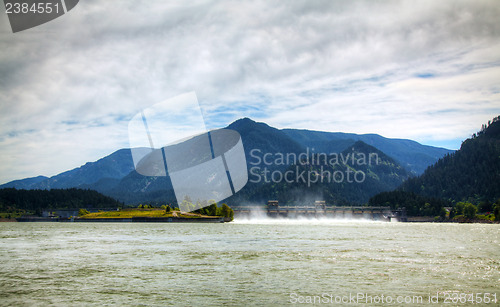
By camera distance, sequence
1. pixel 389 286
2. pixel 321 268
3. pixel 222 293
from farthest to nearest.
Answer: pixel 321 268 → pixel 389 286 → pixel 222 293

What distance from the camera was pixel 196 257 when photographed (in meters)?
64.1

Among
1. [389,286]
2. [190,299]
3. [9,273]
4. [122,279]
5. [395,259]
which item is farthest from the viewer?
[395,259]

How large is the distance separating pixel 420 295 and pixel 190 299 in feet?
63.6

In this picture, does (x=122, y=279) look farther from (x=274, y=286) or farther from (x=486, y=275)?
(x=486, y=275)

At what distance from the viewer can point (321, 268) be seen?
52031mm

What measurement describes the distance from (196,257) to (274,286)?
84.3 feet

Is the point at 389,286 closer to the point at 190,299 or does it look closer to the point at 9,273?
the point at 190,299

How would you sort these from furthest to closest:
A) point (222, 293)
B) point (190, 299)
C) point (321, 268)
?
point (321, 268) < point (222, 293) < point (190, 299)

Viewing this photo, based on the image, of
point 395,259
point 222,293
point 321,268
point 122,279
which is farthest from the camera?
point 395,259

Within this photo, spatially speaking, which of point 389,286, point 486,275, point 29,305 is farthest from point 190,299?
point 486,275

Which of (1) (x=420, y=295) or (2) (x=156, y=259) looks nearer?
(1) (x=420, y=295)

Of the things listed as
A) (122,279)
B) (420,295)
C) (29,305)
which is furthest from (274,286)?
(29,305)

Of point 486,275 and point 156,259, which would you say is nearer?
point 486,275

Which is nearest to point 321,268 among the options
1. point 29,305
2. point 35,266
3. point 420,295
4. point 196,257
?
point 420,295
